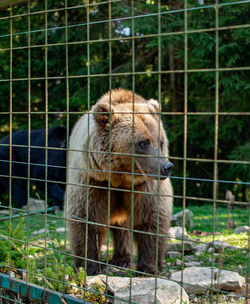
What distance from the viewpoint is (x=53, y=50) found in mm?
10680

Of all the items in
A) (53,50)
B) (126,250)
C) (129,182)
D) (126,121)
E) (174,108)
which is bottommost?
(126,250)

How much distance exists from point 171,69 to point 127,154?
778cm

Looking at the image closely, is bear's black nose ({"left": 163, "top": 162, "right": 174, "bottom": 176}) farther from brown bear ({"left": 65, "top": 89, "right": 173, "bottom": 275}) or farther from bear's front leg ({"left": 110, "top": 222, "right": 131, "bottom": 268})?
bear's front leg ({"left": 110, "top": 222, "right": 131, "bottom": 268})

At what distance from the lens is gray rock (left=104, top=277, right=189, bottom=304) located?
2.40 metres

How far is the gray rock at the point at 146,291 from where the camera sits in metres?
2.40

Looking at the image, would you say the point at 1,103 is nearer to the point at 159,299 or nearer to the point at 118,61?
the point at 118,61

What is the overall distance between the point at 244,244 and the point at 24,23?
322 inches

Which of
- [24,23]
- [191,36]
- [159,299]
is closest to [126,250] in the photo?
[159,299]

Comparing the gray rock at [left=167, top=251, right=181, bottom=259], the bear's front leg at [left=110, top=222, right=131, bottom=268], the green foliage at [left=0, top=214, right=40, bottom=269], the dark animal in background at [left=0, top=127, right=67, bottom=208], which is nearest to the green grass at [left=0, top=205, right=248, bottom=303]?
the green foliage at [left=0, top=214, right=40, bottom=269]

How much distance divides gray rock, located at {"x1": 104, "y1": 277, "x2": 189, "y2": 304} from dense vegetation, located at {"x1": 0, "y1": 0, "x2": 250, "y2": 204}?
4982mm

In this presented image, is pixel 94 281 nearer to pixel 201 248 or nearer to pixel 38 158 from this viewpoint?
pixel 201 248

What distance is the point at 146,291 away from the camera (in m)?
2.45

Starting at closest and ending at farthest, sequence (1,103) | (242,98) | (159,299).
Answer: (159,299), (242,98), (1,103)

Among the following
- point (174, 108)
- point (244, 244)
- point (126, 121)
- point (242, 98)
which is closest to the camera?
point (126, 121)
